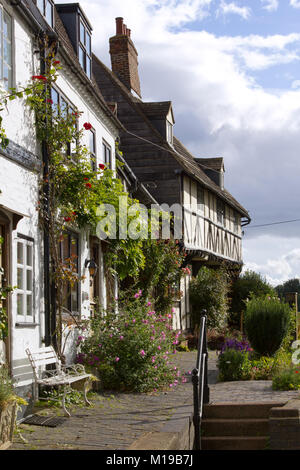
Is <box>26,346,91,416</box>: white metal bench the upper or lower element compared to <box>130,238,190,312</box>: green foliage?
lower

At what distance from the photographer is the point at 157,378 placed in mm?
11266

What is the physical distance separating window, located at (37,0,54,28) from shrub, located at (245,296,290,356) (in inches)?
275

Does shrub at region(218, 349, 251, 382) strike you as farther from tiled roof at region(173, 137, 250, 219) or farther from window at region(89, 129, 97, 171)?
tiled roof at region(173, 137, 250, 219)

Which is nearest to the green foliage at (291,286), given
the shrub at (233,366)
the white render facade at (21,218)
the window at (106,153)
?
the window at (106,153)

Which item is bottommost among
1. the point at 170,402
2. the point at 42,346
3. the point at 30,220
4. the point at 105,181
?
the point at 170,402

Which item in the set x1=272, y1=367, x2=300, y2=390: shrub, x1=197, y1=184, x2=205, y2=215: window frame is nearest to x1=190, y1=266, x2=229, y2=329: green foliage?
x1=197, y1=184, x2=205, y2=215: window frame

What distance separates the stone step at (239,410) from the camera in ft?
28.6

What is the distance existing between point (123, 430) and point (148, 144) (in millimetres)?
16940

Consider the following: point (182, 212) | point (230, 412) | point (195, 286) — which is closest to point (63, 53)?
point (230, 412)

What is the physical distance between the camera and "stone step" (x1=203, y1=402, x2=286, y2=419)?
873 cm

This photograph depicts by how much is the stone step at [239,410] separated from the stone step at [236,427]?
153mm

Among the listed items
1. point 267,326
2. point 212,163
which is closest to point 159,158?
point 212,163

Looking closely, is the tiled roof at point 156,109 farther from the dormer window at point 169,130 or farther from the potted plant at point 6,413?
the potted plant at point 6,413

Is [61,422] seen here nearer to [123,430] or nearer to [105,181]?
[123,430]
